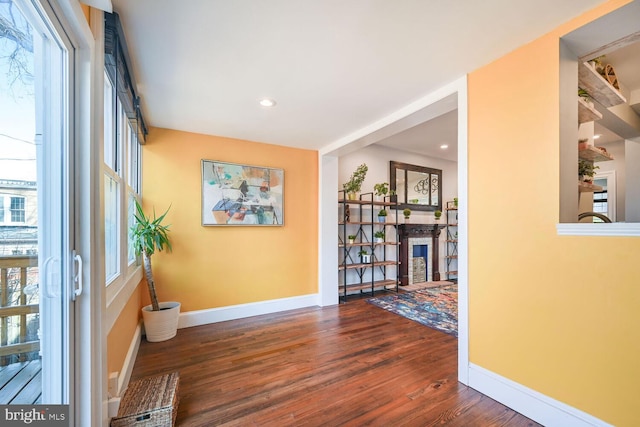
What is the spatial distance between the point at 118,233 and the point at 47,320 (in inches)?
41.9

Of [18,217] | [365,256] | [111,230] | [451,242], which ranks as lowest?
[365,256]

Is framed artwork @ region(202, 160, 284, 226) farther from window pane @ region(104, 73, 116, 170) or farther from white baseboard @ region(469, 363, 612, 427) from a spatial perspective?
white baseboard @ region(469, 363, 612, 427)

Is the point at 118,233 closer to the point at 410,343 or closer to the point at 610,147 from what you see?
the point at 410,343

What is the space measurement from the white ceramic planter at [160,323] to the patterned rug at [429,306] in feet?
8.82

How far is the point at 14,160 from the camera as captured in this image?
839mm

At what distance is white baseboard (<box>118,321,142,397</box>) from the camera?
176cm

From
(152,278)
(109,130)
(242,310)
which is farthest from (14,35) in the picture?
(242,310)

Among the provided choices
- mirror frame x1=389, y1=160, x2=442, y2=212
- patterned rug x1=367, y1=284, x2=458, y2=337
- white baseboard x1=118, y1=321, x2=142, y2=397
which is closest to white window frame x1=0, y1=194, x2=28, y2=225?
white baseboard x1=118, y1=321, x2=142, y2=397

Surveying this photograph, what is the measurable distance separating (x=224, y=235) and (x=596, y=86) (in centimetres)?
372

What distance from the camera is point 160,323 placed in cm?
271

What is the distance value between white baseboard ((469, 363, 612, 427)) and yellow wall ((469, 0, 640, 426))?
39 millimetres

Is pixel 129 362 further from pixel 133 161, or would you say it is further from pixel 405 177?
pixel 405 177

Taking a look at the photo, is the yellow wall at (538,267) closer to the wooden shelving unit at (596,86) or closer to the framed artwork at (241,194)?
the wooden shelving unit at (596,86)

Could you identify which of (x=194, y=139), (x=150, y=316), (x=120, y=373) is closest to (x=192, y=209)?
(x=194, y=139)
